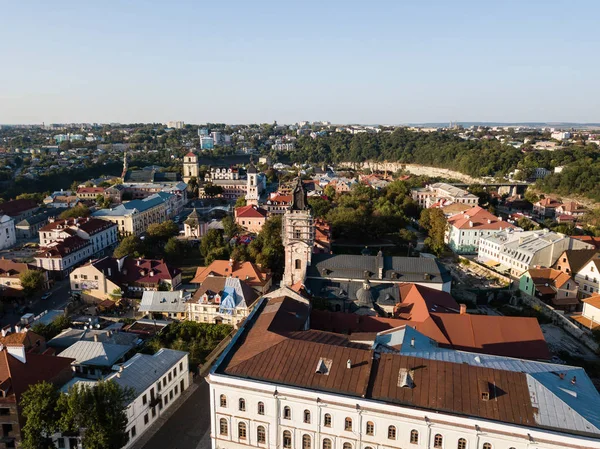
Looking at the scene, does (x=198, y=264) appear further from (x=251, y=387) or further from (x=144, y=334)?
(x=251, y=387)

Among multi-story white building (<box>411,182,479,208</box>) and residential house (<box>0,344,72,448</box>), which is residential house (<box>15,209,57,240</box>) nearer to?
residential house (<box>0,344,72,448</box>)

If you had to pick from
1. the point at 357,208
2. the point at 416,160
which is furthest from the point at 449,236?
the point at 416,160

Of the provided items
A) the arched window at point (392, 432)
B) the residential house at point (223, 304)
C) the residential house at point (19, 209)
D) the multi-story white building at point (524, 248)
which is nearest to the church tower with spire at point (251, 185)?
the residential house at point (19, 209)

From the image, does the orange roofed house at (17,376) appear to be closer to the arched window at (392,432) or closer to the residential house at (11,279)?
the arched window at (392,432)

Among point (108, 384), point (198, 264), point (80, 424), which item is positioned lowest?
point (198, 264)

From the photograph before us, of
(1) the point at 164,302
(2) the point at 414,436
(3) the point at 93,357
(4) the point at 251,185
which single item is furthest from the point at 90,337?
(4) the point at 251,185

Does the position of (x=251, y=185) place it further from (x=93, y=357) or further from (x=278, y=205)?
(x=93, y=357)
